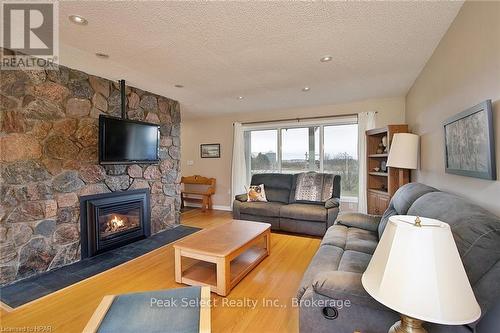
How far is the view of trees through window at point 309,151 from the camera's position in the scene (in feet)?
15.4

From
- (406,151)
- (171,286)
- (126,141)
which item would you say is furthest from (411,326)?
(126,141)

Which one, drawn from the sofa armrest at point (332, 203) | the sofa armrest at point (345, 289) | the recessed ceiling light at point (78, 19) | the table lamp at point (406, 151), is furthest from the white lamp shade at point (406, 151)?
the recessed ceiling light at point (78, 19)

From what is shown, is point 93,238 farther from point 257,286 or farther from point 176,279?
point 257,286

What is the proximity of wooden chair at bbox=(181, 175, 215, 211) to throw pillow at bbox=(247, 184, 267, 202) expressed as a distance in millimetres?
1636

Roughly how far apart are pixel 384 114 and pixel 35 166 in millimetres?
5136

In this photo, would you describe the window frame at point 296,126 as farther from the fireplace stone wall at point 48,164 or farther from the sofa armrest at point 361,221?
the fireplace stone wall at point 48,164

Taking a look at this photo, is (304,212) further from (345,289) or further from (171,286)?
(345,289)

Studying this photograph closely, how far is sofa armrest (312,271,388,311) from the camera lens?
1186 millimetres

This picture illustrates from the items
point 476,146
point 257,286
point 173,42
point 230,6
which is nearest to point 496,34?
point 476,146

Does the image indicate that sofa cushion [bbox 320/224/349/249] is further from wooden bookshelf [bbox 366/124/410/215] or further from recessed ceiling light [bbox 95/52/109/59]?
recessed ceiling light [bbox 95/52/109/59]

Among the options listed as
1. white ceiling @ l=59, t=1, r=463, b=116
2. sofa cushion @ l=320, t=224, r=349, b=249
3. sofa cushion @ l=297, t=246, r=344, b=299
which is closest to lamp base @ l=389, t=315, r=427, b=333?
sofa cushion @ l=297, t=246, r=344, b=299

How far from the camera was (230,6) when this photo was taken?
1.72 meters

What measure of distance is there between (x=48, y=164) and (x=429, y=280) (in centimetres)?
335

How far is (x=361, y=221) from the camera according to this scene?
269 cm
